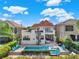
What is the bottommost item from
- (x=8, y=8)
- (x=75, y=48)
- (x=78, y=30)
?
(x=75, y=48)

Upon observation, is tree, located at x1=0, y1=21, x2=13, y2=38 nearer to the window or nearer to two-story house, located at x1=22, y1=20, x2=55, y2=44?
two-story house, located at x1=22, y1=20, x2=55, y2=44

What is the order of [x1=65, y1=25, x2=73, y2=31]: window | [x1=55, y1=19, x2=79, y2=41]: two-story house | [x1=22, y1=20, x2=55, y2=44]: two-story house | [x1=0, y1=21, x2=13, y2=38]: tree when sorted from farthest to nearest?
[x1=65, y1=25, x2=73, y2=31]: window, [x1=55, y1=19, x2=79, y2=41]: two-story house, [x1=0, y1=21, x2=13, y2=38]: tree, [x1=22, y1=20, x2=55, y2=44]: two-story house

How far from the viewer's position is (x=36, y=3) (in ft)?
86.1

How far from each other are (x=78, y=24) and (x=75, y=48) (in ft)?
37.9

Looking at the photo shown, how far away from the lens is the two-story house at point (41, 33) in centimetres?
3127

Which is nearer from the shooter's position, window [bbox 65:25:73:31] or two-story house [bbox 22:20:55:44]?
two-story house [bbox 22:20:55:44]

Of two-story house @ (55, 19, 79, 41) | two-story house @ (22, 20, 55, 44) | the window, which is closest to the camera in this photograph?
two-story house @ (22, 20, 55, 44)

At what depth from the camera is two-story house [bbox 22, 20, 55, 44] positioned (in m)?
31.3

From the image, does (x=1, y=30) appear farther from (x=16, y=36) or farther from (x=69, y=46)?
A: (x=69, y=46)

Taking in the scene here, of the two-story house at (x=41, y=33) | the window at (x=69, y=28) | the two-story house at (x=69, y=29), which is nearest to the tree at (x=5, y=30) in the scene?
the two-story house at (x=41, y=33)

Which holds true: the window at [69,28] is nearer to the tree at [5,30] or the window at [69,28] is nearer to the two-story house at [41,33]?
the two-story house at [41,33]

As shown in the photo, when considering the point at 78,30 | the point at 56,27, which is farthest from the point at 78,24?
the point at 56,27

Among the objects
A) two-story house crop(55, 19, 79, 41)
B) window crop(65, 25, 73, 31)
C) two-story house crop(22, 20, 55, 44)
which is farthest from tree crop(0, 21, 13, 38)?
window crop(65, 25, 73, 31)

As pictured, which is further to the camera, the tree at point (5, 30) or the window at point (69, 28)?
the window at point (69, 28)
